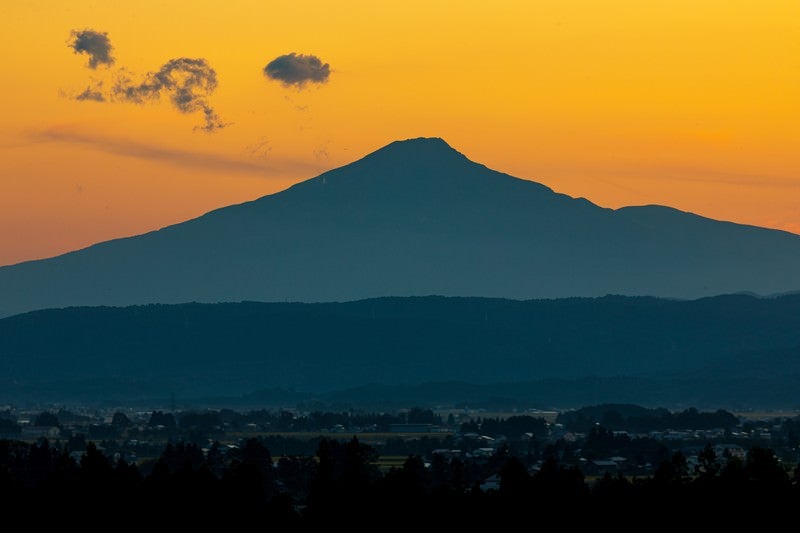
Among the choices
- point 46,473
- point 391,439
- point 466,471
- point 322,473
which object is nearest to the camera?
point 322,473

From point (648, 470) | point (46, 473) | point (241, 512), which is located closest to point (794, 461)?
point (648, 470)

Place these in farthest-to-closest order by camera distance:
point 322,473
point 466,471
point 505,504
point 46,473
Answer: point 466,471 < point 46,473 < point 322,473 < point 505,504

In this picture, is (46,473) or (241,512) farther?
(46,473)

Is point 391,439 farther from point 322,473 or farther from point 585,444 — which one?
point 322,473

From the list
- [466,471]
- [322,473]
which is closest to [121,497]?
[322,473]

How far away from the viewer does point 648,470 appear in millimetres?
130625

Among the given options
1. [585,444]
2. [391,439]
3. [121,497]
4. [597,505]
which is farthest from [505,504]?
[391,439]

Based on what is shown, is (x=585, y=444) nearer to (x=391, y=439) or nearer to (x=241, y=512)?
(x=391, y=439)

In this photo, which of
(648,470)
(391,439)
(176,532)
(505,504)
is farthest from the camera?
(391,439)

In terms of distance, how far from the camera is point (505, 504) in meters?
81.1

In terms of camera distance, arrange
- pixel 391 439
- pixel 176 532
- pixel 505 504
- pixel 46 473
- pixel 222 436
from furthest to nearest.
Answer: pixel 222 436
pixel 391 439
pixel 46 473
pixel 505 504
pixel 176 532

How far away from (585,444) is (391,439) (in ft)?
73.9

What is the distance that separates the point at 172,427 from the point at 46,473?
9775 centimetres

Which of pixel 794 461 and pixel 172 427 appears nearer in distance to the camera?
pixel 794 461
